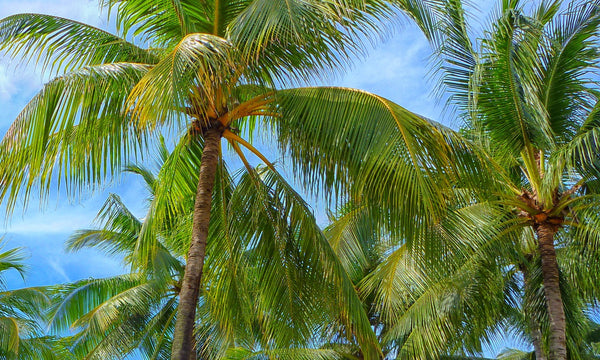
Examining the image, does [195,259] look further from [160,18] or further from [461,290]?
[461,290]

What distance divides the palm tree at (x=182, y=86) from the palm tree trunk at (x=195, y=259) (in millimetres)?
11

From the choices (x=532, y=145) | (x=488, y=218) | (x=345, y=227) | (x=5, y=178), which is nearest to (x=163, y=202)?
(x=5, y=178)

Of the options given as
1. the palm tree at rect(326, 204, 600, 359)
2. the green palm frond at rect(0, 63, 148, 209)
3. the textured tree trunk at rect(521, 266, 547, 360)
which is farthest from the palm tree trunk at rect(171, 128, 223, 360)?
the textured tree trunk at rect(521, 266, 547, 360)

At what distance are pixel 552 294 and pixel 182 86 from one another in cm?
661

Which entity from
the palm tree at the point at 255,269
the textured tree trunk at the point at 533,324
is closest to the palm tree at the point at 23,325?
the palm tree at the point at 255,269

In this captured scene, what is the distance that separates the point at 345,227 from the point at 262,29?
457 cm

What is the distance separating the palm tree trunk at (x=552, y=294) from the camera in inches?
384

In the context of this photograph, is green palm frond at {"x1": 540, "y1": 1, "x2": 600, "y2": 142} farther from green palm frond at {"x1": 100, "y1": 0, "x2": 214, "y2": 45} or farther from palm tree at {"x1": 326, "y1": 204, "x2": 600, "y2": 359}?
green palm frond at {"x1": 100, "y1": 0, "x2": 214, "y2": 45}

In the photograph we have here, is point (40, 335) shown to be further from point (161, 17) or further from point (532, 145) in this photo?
point (532, 145)

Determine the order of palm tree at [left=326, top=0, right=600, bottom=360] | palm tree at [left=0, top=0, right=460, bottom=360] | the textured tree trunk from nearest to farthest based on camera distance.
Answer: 1. palm tree at [left=0, top=0, right=460, bottom=360]
2. palm tree at [left=326, top=0, right=600, bottom=360]
3. the textured tree trunk

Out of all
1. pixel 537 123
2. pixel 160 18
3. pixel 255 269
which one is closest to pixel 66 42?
pixel 160 18

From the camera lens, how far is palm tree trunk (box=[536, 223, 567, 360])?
32.0ft

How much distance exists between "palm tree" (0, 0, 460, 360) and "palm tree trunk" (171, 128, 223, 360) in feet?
0.04

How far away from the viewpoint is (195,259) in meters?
7.14
